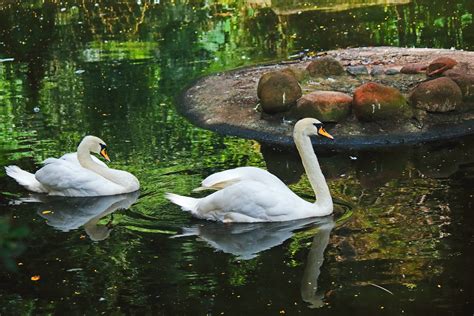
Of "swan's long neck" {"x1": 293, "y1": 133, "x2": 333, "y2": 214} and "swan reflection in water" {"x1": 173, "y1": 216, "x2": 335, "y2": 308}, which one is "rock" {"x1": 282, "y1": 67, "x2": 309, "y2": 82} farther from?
"swan reflection in water" {"x1": 173, "y1": 216, "x2": 335, "y2": 308}

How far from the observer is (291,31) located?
703 inches

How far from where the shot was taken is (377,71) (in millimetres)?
12680

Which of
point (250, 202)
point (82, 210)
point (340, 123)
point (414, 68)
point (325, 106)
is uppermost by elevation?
point (414, 68)

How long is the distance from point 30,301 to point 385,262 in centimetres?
254

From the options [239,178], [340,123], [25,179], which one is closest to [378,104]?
[340,123]

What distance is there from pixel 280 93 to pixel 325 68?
65.3 inches

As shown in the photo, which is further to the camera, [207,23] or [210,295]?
[207,23]

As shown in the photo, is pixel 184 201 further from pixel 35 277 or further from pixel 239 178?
pixel 35 277

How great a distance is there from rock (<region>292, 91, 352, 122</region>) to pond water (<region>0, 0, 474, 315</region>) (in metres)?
0.86

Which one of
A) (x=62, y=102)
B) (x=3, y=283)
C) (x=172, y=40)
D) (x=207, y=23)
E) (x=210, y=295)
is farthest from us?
(x=207, y=23)

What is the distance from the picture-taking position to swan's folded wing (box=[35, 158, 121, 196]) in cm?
880

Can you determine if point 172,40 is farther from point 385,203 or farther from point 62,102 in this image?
point 385,203

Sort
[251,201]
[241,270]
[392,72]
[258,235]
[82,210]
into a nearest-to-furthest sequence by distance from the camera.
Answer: [241,270] < [258,235] < [251,201] < [82,210] < [392,72]

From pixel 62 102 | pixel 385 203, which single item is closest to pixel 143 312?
pixel 385 203
